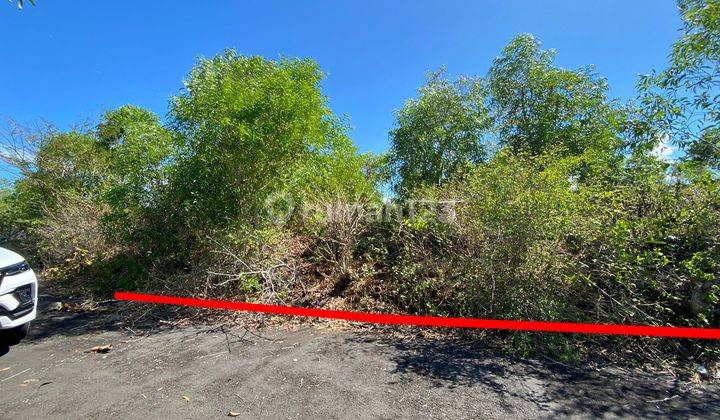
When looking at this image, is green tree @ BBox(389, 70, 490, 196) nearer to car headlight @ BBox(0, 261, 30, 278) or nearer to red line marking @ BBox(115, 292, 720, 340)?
red line marking @ BBox(115, 292, 720, 340)

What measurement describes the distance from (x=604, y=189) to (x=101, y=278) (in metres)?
9.02

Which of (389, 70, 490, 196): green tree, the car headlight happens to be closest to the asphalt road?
the car headlight

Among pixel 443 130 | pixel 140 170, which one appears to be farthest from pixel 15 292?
pixel 443 130

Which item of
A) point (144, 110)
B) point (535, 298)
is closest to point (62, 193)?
point (144, 110)

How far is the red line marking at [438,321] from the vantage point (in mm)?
3303

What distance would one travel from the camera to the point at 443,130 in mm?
7906

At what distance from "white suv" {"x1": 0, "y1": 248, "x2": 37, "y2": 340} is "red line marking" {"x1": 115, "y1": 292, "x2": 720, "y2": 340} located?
4.90 feet

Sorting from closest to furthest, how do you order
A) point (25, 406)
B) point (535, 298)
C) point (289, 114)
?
point (25, 406), point (535, 298), point (289, 114)

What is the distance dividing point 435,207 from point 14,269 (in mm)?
5306

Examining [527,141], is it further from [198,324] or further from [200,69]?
[198,324]

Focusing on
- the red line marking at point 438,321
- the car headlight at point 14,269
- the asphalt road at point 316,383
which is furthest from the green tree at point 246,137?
the asphalt road at point 316,383

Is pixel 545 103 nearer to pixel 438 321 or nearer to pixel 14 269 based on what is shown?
pixel 438 321

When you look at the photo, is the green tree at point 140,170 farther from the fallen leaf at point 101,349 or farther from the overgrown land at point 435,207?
the fallen leaf at point 101,349

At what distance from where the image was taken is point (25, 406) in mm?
2762
